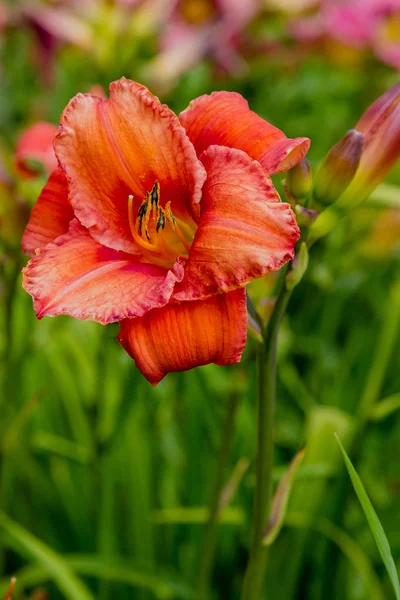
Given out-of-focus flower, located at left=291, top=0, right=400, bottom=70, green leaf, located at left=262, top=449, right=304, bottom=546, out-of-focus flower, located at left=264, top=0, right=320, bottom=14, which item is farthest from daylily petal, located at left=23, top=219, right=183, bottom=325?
out-of-focus flower, located at left=264, top=0, right=320, bottom=14

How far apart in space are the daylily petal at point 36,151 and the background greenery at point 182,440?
0.08ft

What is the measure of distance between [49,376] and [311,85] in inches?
43.1

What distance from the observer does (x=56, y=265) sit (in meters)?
0.53

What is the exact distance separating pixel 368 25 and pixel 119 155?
147 cm

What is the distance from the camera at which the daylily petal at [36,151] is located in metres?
0.82

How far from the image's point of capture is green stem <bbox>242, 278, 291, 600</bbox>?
0.56m

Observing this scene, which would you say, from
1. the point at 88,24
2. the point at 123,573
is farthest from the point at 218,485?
the point at 88,24

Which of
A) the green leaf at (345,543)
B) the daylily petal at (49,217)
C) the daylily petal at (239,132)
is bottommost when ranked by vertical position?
the green leaf at (345,543)

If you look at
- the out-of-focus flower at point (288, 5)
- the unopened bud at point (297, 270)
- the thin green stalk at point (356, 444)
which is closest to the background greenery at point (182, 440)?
the thin green stalk at point (356, 444)

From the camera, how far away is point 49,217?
23.5 inches

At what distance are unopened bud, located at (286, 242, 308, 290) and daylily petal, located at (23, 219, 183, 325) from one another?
0.10m

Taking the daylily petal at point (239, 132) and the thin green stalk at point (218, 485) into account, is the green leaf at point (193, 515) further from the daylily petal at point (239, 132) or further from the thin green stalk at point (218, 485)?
the daylily petal at point (239, 132)

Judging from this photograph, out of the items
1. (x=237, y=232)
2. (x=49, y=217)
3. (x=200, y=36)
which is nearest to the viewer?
(x=237, y=232)

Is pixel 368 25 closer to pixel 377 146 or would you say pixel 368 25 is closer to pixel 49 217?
pixel 377 146
